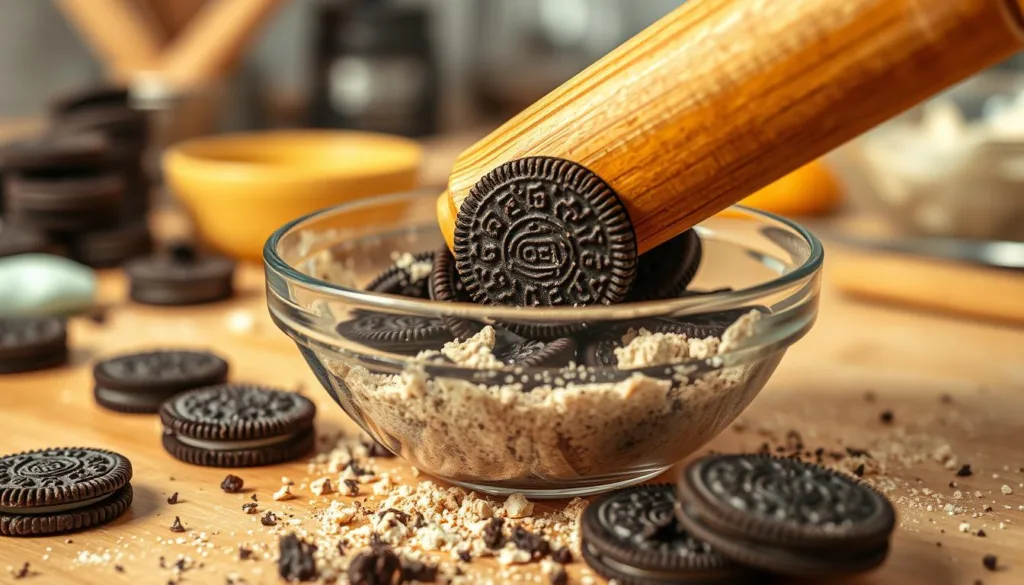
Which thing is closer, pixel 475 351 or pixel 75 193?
pixel 475 351

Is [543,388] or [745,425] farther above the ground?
[543,388]

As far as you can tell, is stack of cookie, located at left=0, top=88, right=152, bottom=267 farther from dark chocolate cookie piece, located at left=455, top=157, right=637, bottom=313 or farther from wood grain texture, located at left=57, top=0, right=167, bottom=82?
dark chocolate cookie piece, located at left=455, top=157, right=637, bottom=313

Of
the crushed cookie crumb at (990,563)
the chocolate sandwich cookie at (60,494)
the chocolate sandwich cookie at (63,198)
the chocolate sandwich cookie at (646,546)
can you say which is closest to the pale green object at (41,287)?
the chocolate sandwich cookie at (63,198)

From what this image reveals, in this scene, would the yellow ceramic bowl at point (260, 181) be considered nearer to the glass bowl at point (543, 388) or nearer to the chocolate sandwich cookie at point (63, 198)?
the chocolate sandwich cookie at point (63, 198)

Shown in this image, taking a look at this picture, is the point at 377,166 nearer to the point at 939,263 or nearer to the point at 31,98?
the point at 939,263

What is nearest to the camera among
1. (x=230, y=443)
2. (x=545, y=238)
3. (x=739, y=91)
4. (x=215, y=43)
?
(x=739, y=91)

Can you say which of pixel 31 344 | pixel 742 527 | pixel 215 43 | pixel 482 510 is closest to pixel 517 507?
pixel 482 510

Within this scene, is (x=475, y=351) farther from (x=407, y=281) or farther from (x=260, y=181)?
(x=260, y=181)

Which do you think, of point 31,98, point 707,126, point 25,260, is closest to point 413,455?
point 707,126
